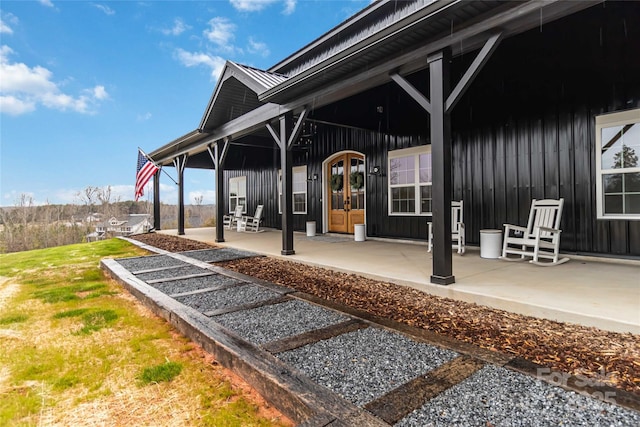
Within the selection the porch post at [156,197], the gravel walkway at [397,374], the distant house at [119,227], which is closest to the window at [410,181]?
the gravel walkway at [397,374]

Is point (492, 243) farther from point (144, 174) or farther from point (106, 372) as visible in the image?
point (144, 174)

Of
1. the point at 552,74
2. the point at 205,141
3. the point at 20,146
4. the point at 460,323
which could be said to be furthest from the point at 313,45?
the point at 20,146

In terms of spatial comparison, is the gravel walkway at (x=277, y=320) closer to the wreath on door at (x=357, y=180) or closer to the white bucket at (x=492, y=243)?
the white bucket at (x=492, y=243)

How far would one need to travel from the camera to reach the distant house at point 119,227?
12906mm

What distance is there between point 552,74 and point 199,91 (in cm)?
2738

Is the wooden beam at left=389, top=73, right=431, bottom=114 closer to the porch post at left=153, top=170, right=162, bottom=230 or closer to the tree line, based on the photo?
the porch post at left=153, top=170, right=162, bottom=230

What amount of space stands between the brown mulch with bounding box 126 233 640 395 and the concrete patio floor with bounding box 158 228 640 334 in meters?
0.08

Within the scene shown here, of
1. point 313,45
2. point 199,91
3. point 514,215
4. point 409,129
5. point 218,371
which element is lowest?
point 218,371

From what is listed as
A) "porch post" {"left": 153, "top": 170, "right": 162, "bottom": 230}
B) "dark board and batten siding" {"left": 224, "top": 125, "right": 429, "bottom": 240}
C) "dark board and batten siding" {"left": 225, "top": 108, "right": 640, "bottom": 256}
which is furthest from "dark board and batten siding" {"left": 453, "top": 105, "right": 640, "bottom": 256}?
"porch post" {"left": 153, "top": 170, "right": 162, "bottom": 230}

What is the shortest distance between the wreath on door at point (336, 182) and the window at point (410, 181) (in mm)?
1597

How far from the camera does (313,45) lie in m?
8.45

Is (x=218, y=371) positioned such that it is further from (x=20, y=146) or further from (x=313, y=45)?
(x=20, y=146)

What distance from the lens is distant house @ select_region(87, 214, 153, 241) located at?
12906 millimetres

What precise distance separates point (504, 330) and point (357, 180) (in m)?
5.59
